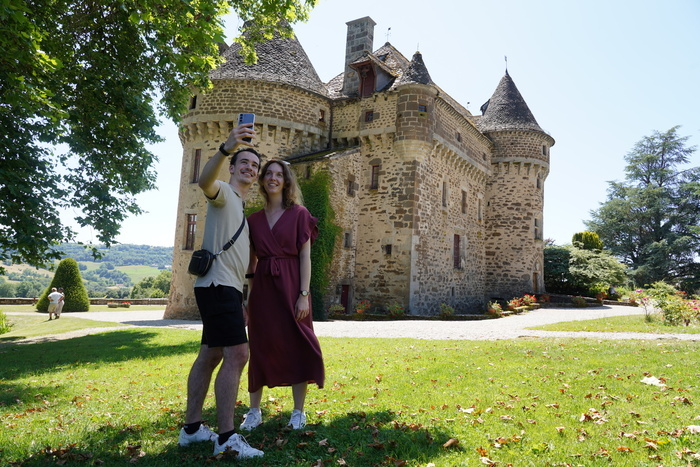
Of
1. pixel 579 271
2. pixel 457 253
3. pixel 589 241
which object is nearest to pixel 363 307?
pixel 457 253

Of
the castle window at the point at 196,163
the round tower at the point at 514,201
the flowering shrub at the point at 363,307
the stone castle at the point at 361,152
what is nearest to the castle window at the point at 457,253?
the stone castle at the point at 361,152

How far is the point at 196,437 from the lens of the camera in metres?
3.32

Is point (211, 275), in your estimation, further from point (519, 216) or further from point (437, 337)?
point (519, 216)

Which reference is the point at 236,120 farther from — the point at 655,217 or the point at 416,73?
the point at 655,217

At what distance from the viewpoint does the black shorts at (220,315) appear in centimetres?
322

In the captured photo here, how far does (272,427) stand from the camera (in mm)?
3777

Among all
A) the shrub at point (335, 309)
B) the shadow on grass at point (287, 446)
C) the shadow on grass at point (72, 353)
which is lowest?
the shadow on grass at point (72, 353)

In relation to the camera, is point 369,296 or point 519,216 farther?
point 519,216

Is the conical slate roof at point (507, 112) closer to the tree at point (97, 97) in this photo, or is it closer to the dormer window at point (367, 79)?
the dormer window at point (367, 79)

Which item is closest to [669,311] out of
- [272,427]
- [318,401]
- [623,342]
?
[623,342]

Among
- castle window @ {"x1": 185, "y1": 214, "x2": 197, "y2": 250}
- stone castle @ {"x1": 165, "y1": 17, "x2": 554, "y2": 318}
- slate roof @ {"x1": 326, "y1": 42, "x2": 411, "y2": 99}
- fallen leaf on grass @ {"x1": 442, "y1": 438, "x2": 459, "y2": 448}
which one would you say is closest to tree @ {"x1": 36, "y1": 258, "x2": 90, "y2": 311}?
stone castle @ {"x1": 165, "y1": 17, "x2": 554, "y2": 318}

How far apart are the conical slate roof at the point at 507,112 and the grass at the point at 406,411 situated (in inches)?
786

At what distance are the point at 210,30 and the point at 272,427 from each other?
6576mm

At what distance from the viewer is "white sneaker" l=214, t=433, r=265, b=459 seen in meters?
3.03
